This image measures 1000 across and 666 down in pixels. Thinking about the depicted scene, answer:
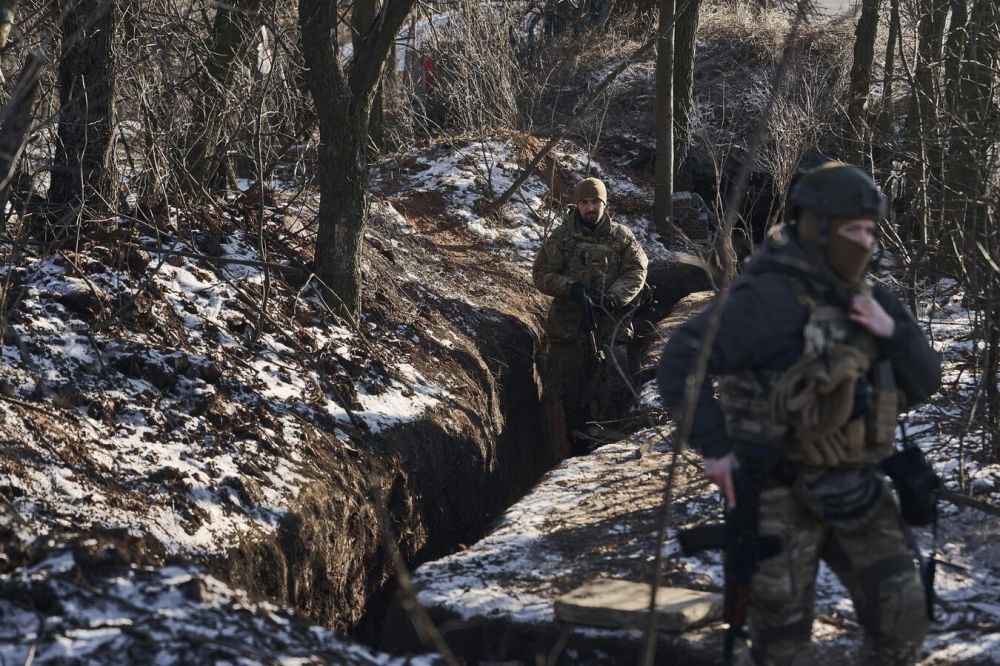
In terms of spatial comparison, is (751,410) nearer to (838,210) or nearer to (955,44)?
(838,210)

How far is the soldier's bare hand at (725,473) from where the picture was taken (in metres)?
3.61

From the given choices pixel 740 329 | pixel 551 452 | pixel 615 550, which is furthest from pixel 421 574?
pixel 551 452

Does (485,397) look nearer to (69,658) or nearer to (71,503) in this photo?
(71,503)

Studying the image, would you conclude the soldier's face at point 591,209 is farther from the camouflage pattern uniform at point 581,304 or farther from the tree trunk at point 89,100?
the tree trunk at point 89,100

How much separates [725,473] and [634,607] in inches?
54.6

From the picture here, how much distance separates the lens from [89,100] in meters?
7.51

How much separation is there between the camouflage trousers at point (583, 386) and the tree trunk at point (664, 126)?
229 inches

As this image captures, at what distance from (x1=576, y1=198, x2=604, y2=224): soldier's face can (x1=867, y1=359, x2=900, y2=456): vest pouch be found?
5819mm

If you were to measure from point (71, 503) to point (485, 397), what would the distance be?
4112 millimetres

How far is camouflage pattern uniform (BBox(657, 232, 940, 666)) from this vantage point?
3.62 meters

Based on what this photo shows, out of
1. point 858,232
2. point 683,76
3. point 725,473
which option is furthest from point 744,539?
point 683,76

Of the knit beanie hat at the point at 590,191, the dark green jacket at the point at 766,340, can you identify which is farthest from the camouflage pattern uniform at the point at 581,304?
the dark green jacket at the point at 766,340

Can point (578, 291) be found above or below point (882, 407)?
above

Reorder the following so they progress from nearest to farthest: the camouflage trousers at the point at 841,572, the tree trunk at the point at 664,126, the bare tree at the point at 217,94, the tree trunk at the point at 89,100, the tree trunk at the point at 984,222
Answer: the camouflage trousers at the point at 841,572 < the tree trunk at the point at 984,222 < the tree trunk at the point at 89,100 < the bare tree at the point at 217,94 < the tree trunk at the point at 664,126
